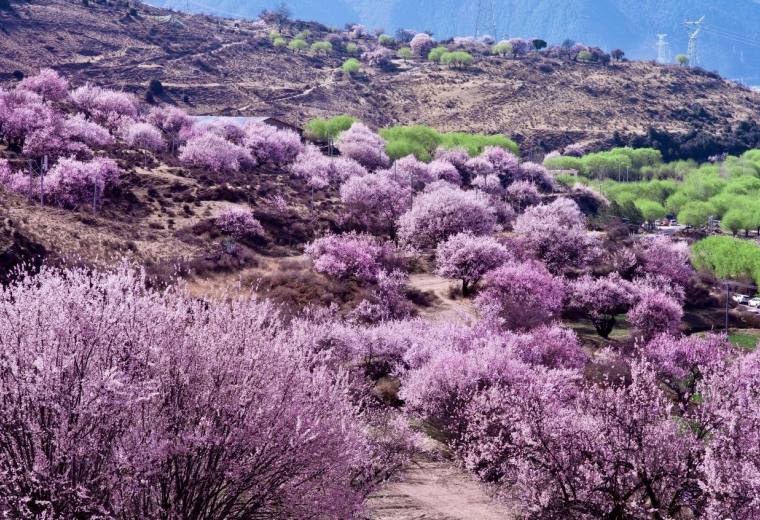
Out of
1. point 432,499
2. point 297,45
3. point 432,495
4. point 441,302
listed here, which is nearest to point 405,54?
point 297,45

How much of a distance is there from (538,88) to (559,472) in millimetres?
138115

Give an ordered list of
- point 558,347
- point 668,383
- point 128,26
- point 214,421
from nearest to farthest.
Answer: point 214,421, point 558,347, point 668,383, point 128,26

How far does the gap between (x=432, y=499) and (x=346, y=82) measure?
411 feet

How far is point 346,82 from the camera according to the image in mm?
136500

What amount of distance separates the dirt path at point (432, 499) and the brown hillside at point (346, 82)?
87.4 meters

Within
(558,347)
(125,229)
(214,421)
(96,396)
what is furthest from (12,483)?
(125,229)

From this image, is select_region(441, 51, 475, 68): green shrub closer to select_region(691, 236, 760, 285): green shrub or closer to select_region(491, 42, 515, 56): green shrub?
select_region(491, 42, 515, 56): green shrub

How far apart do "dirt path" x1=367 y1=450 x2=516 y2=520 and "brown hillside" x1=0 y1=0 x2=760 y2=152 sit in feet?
287

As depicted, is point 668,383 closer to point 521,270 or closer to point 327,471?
point 521,270

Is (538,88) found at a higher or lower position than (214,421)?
higher

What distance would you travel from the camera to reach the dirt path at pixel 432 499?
53.5ft

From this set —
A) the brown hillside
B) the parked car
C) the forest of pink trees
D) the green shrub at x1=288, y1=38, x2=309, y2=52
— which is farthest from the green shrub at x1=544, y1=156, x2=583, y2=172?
the forest of pink trees

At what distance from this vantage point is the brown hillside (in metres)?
108

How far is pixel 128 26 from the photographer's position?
418 ft
